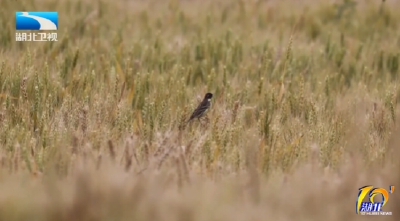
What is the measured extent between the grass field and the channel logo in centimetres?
8

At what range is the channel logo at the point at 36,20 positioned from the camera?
5562 millimetres

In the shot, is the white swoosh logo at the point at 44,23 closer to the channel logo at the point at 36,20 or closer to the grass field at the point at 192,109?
the channel logo at the point at 36,20

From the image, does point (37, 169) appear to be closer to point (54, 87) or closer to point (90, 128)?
point (90, 128)

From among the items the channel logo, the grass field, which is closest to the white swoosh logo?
the channel logo

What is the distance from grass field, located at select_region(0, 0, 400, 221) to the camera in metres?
2.63

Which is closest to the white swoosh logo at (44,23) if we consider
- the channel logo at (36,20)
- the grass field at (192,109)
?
the channel logo at (36,20)

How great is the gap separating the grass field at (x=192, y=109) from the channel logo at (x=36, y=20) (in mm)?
78

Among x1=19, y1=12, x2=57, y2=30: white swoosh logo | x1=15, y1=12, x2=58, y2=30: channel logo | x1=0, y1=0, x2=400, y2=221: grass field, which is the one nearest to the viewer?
x1=0, y1=0, x2=400, y2=221: grass field

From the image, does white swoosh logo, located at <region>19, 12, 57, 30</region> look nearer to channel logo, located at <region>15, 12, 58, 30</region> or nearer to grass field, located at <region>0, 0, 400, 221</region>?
channel logo, located at <region>15, 12, 58, 30</region>

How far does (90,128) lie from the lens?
362 centimetres

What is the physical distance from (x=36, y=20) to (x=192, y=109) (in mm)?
2173

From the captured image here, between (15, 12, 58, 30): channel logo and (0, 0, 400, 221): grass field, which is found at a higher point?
(15, 12, 58, 30): channel logo

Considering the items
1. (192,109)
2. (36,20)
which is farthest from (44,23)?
(192,109)

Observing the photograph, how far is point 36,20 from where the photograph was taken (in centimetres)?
581
